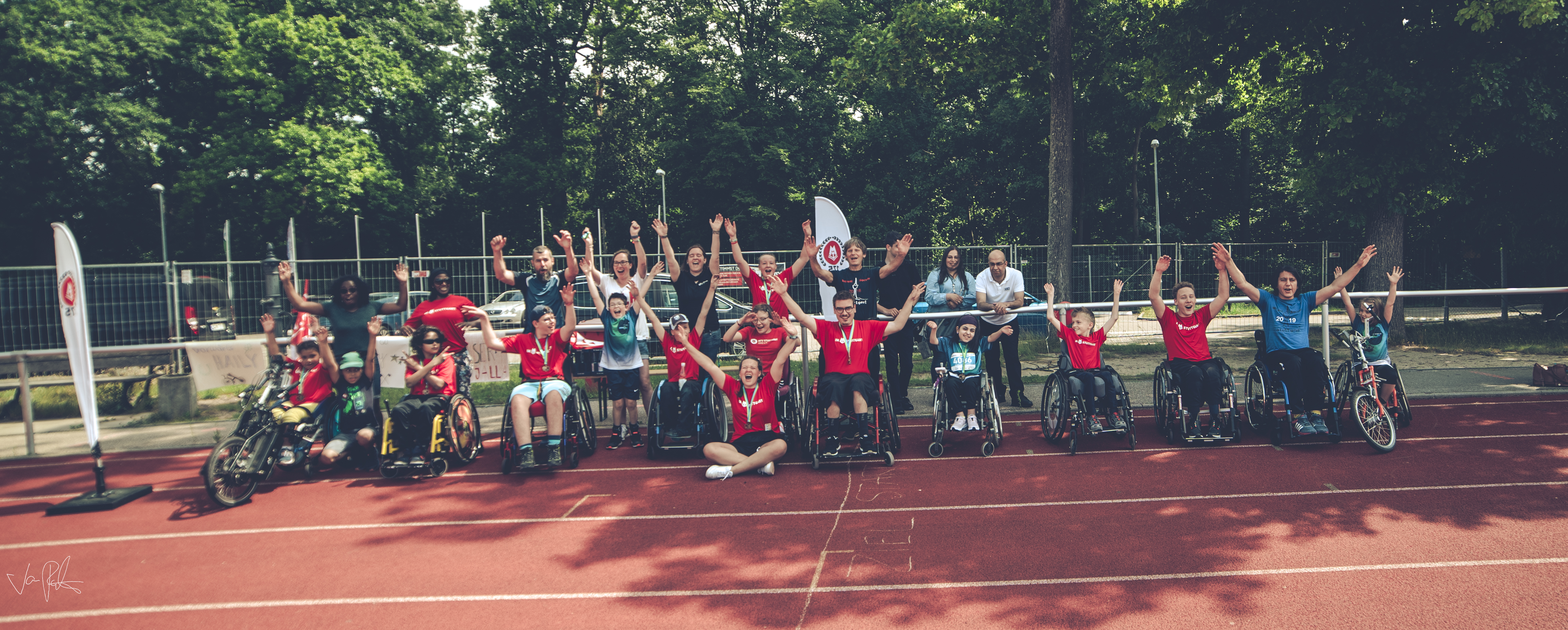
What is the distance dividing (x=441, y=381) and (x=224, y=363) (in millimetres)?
3655

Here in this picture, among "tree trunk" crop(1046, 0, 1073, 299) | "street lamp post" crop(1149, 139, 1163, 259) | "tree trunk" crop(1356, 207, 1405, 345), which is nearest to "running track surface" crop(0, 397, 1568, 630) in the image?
"tree trunk" crop(1046, 0, 1073, 299)

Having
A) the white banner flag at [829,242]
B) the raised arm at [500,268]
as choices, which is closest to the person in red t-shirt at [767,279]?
the white banner flag at [829,242]

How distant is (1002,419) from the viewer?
9016mm

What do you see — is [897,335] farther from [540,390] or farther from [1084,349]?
[540,390]

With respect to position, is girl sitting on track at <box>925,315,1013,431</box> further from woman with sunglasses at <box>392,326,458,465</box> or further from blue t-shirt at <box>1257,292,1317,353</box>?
woman with sunglasses at <box>392,326,458,465</box>

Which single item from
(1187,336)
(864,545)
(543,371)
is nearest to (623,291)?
(543,371)

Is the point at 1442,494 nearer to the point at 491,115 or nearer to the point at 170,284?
the point at 170,284

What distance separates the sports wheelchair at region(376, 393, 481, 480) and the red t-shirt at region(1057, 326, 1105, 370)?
5.40 m

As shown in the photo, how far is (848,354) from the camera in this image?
7.17 meters

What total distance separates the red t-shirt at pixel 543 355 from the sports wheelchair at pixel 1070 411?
437 cm

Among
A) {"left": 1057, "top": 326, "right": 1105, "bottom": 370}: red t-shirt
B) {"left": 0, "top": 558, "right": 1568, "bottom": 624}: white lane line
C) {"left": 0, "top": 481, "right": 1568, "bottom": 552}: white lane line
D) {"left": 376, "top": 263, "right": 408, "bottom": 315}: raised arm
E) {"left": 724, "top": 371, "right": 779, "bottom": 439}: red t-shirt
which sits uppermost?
{"left": 376, "top": 263, "right": 408, "bottom": 315}: raised arm

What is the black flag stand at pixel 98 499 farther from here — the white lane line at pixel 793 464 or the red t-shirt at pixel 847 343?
the red t-shirt at pixel 847 343

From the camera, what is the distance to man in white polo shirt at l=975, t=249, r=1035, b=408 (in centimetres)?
864

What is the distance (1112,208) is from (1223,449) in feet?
90.3
